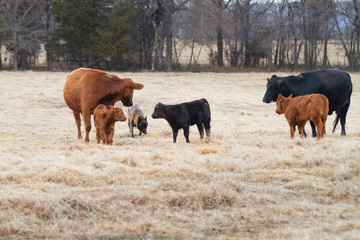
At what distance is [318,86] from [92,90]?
536 centimetres

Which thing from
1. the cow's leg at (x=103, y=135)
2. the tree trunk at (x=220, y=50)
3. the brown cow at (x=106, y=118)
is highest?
the tree trunk at (x=220, y=50)

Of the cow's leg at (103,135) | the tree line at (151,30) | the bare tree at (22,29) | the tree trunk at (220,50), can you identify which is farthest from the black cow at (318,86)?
the tree trunk at (220,50)

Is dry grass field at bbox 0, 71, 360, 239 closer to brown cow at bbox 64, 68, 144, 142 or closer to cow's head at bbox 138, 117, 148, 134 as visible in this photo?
brown cow at bbox 64, 68, 144, 142

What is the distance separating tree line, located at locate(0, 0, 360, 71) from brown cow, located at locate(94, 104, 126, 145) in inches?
918

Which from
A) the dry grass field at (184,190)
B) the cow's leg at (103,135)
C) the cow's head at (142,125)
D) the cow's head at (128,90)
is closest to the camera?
the dry grass field at (184,190)

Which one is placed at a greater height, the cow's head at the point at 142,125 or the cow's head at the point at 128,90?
the cow's head at the point at 128,90

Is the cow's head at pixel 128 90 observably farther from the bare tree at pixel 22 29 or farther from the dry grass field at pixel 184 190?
the bare tree at pixel 22 29

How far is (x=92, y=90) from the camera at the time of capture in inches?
431

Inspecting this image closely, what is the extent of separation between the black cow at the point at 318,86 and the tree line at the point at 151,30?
21.6 meters

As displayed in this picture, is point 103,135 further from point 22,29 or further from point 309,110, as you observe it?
point 22,29

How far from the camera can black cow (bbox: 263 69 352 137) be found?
1159 cm

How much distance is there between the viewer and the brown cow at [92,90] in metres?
11.0

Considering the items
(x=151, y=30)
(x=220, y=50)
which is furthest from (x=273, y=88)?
(x=151, y=30)

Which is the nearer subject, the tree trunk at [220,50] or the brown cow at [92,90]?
the brown cow at [92,90]
